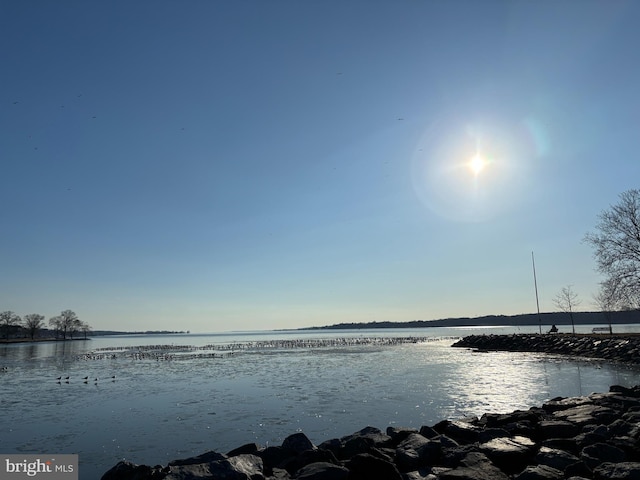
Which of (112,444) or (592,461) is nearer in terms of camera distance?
(592,461)

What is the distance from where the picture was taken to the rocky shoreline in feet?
25.6

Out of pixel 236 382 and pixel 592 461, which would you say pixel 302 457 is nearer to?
pixel 592 461

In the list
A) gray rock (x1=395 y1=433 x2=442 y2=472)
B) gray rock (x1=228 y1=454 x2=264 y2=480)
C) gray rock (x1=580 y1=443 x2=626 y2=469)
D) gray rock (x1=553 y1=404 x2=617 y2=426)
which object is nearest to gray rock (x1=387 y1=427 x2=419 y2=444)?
gray rock (x1=395 y1=433 x2=442 y2=472)

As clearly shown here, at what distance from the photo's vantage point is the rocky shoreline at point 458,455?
307 inches

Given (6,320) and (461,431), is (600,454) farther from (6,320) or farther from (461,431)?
(6,320)

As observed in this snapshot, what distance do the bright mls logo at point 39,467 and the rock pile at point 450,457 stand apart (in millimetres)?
1561

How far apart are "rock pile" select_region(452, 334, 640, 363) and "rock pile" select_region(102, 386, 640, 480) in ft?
85.4

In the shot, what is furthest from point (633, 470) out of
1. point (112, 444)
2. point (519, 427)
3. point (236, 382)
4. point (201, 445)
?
point (236, 382)

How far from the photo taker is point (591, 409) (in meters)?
12.6

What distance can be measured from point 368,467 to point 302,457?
1927 millimetres

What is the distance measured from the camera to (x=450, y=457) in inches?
355

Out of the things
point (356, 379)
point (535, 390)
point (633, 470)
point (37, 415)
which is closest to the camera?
point (633, 470)

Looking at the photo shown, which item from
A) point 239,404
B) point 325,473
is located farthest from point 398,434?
point 239,404

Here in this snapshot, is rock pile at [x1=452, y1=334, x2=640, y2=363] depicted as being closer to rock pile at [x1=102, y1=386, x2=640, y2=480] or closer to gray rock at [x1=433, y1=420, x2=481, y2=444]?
rock pile at [x1=102, y1=386, x2=640, y2=480]
